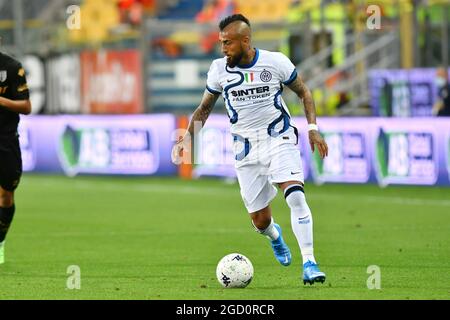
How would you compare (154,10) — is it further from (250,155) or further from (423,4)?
(250,155)

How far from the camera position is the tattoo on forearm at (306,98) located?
11070 millimetres

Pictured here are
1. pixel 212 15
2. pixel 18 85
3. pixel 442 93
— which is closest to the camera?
pixel 18 85

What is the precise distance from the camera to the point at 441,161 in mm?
21750

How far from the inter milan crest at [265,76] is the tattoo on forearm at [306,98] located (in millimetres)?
218

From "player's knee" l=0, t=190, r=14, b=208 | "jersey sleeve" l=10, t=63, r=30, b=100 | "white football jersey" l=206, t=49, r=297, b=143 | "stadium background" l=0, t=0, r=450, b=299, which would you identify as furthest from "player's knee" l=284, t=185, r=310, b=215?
"player's knee" l=0, t=190, r=14, b=208

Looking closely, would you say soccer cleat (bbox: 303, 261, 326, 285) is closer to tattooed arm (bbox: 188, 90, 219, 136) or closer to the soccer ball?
the soccer ball

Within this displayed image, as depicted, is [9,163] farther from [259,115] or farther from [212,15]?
[212,15]

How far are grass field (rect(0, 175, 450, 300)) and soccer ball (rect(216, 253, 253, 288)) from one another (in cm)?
13

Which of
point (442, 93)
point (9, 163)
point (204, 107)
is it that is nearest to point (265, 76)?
point (204, 107)

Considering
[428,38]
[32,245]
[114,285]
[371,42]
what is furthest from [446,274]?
[371,42]

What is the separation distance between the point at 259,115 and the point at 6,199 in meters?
3.10

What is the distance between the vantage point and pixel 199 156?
2589cm
